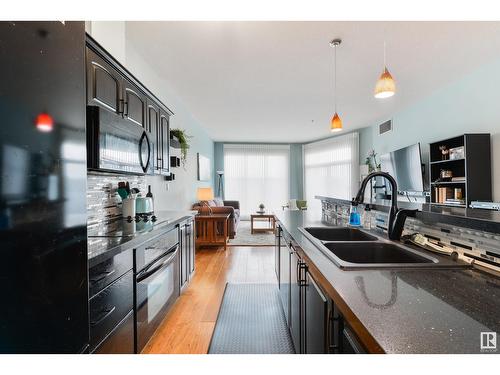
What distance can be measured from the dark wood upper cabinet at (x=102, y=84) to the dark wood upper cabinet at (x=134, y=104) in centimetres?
10

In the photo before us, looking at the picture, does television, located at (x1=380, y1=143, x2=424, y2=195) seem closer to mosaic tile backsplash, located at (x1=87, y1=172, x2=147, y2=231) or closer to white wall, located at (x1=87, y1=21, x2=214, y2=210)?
white wall, located at (x1=87, y1=21, x2=214, y2=210)

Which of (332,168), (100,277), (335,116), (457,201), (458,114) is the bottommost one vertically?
(100,277)

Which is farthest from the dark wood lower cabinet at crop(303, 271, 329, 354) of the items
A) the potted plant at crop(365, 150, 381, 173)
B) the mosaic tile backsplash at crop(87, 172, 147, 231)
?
the potted plant at crop(365, 150, 381, 173)

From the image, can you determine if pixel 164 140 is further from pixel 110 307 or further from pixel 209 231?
pixel 209 231

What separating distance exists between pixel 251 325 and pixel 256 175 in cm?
704

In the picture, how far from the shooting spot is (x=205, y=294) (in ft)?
9.50

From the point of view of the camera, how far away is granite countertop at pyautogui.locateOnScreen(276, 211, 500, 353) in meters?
0.52

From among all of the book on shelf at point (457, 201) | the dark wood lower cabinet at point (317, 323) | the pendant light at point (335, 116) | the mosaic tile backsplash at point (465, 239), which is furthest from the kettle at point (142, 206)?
the book on shelf at point (457, 201)

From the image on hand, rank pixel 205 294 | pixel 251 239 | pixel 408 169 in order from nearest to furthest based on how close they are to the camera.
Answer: pixel 205 294, pixel 408 169, pixel 251 239

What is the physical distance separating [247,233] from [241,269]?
2.82 meters

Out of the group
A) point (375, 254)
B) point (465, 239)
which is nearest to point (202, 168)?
point (375, 254)

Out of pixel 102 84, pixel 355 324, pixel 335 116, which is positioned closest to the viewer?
pixel 355 324

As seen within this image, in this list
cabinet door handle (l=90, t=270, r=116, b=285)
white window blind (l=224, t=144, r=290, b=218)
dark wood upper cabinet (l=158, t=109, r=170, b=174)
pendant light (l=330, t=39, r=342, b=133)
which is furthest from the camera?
white window blind (l=224, t=144, r=290, b=218)

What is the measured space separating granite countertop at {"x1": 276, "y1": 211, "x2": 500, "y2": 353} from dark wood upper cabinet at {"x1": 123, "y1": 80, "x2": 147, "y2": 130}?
197 cm
